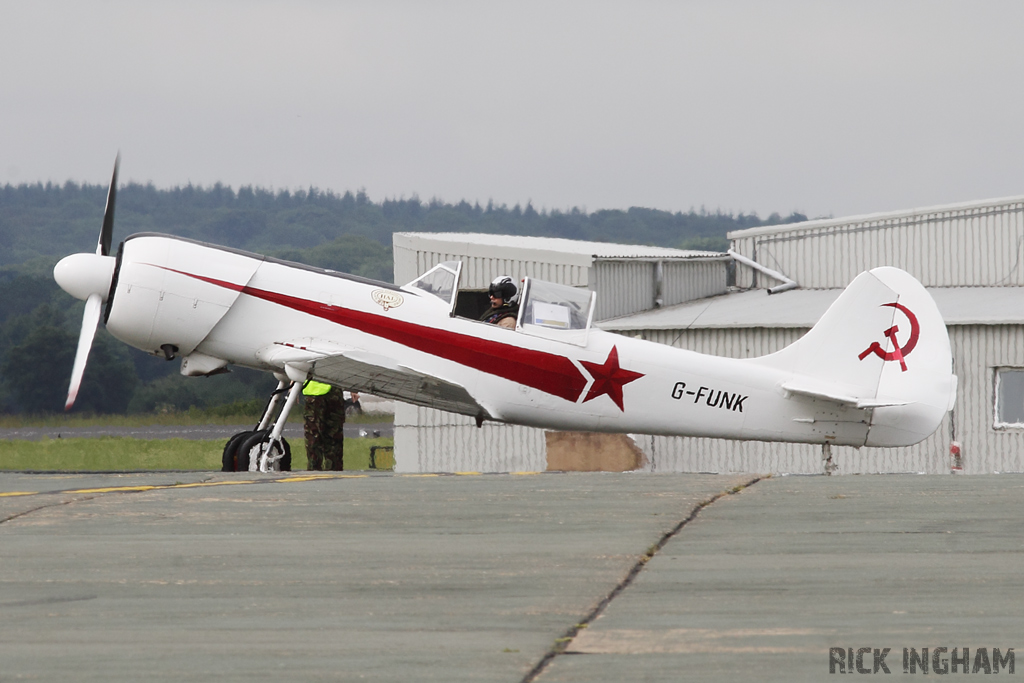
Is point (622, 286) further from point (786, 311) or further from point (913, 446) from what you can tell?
point (913, 446)

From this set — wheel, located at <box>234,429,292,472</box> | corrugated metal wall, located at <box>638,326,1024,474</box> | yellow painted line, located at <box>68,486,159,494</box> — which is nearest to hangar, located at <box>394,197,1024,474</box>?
corrugated metal wall, located at <box>638,326,1024,474</box>

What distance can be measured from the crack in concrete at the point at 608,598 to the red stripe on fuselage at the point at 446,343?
4959mm

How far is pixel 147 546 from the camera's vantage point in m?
6.84

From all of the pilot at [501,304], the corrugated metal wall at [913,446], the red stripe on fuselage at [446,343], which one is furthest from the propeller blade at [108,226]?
the corrugated metal wall at [913,446]

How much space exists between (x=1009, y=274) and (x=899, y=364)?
11.8 meters

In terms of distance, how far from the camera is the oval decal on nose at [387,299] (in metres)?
Answer: 13.2

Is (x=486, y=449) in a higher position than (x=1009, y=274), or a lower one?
lower

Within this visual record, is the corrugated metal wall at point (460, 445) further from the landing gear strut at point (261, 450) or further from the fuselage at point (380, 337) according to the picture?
Answer: the landing gear strut at point (261, 450)

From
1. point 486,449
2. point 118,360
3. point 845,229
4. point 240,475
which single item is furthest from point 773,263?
point 118,360

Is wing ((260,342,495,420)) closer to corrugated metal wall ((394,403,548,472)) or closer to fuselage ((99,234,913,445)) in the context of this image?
fuselage ((99,234,913,445))

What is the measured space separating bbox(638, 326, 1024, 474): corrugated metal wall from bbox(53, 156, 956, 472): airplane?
23.3 feet

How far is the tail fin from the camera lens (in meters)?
14.4

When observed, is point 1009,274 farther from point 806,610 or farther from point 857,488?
point 806,610

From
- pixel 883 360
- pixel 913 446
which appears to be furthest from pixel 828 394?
pixel 913 446
